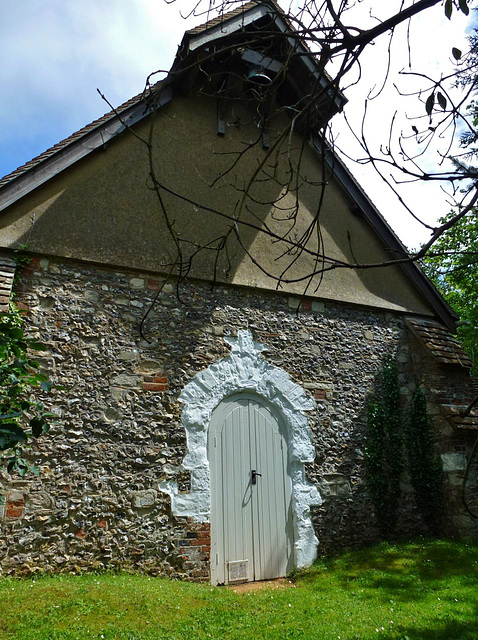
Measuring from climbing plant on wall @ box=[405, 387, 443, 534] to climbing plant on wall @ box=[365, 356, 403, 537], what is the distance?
7.5 inches

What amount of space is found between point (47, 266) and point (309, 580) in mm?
4901

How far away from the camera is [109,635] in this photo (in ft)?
13.3

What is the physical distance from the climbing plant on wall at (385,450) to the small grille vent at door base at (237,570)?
7.18 feet

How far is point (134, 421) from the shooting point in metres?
6.10

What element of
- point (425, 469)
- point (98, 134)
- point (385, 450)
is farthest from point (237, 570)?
point (98, 134)

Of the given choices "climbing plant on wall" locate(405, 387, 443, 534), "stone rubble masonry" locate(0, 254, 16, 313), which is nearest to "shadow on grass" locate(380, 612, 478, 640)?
"climbing plant on wall" locate(405, 387, 443, 534)

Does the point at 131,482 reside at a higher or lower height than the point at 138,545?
higher

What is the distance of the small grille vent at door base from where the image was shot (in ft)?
20.3

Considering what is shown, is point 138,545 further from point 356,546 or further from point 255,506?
point 356,546

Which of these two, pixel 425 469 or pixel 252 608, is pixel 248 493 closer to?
pixel 252 608

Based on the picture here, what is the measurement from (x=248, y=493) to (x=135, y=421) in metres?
1.74

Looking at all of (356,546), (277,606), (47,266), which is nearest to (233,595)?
(277,606)

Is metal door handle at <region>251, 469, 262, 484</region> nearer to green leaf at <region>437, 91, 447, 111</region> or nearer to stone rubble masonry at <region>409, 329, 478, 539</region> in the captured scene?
stone rubble masonry at <region>409, 329, 478, 539</region>

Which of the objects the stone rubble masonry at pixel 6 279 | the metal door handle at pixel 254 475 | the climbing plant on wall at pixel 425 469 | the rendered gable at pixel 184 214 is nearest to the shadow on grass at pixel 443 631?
the metal door handle at pixel 254 475
